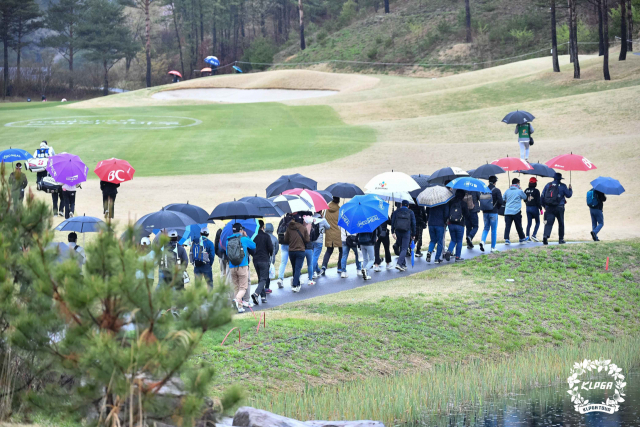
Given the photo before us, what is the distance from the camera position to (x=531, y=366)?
11.0m

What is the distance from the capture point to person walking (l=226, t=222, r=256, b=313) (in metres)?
12.6

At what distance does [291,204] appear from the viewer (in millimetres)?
15523

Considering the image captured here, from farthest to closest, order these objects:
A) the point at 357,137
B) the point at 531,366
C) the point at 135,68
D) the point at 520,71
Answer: the point at 135,68, the point at 520,71, the point at 357,137, the point at 531,366

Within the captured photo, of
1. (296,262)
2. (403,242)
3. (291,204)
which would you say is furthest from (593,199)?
(296,262)

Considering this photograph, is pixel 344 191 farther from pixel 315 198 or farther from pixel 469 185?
pixel 469 185

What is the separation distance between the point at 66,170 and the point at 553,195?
1246cm

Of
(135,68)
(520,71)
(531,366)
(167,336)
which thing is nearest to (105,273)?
(167,336)

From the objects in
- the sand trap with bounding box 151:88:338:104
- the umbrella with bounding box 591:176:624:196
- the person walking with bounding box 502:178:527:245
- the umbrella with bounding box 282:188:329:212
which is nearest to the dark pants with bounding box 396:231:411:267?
the umbrella with bounding box 282:188:329:212

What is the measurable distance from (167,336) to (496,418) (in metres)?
5.42

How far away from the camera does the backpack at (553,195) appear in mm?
17891

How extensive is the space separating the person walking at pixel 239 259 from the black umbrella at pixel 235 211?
836mm

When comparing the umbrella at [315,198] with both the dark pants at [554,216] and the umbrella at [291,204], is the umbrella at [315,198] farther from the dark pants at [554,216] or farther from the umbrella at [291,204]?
the dark pants at [554,216]

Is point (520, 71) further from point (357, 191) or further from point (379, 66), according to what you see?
point (357, 191)

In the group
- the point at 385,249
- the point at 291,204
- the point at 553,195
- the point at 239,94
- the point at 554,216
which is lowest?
the point at 385,249
